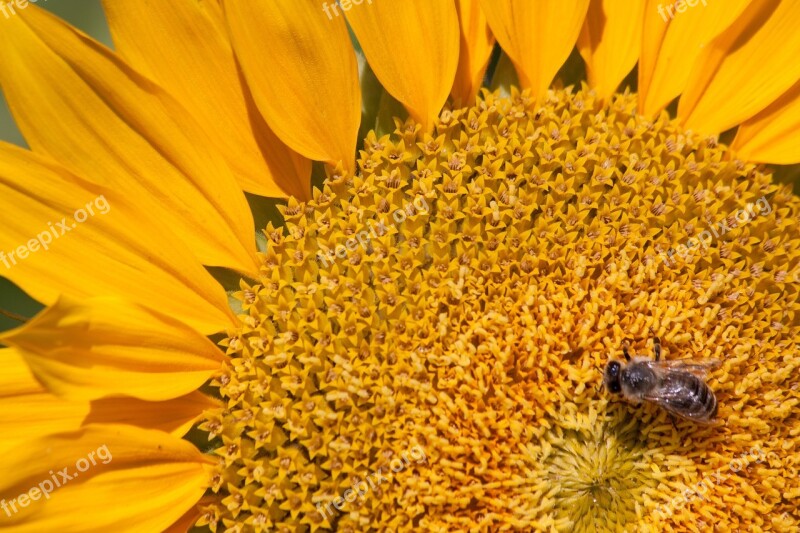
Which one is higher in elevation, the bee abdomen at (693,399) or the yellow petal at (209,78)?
the yellow petal at (209,78)

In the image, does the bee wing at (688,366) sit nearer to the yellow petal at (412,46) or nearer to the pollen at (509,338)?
the pollen at (509,338)

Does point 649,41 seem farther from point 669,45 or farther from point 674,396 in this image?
point 674,396

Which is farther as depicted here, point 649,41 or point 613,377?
point 649,41

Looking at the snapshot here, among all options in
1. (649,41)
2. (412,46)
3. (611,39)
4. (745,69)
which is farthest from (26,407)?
(745,69)

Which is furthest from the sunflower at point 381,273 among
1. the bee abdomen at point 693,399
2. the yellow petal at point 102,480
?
the bee abdomen at point 693,399

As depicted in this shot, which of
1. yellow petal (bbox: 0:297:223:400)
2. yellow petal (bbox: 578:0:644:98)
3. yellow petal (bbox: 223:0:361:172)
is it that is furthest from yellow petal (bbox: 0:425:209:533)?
yellow petal (bbox: 578:0:644:98)

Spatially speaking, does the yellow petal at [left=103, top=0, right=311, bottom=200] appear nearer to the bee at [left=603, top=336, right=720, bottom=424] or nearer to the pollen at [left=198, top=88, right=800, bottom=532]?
the pollen at [left=198, top=88, right=800, bottom=532]

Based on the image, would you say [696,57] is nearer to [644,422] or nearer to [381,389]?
[644,422]
